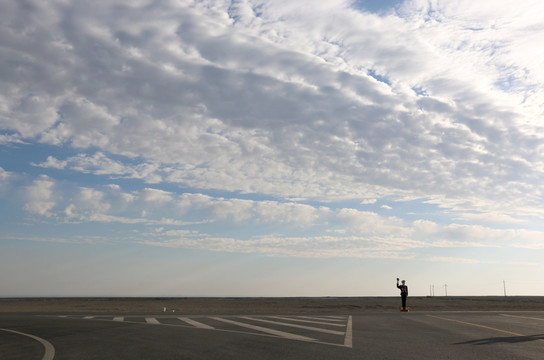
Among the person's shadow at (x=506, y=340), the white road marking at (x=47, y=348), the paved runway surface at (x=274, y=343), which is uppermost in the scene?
the person's shadow at (x=506, y=340)

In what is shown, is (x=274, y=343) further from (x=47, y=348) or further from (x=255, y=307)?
(x=255, y=307)

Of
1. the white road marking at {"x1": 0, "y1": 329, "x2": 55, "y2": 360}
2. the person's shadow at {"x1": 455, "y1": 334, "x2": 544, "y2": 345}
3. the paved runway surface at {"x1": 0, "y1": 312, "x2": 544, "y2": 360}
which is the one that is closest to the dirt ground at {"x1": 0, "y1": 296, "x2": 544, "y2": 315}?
the paved runway surface at {"x1": 0, "y1": 312, "x2": 544, "y2": 360}

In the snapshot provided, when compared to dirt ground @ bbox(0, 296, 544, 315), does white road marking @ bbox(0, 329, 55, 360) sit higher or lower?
higher

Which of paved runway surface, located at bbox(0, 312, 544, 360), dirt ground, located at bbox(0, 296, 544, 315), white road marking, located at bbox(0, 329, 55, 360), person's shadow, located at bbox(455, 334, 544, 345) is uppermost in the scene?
person's shadow, located at bbox(455, 334, 544, 345)

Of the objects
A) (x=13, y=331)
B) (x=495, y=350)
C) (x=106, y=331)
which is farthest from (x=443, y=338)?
(x=13, y=331)

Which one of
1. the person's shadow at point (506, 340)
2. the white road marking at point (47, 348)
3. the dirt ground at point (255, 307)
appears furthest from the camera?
the dirt ground at point (255, 307)

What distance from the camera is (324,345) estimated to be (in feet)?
42.3

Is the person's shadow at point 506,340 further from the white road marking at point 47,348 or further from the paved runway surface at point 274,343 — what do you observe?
the white road marking at point 47,348

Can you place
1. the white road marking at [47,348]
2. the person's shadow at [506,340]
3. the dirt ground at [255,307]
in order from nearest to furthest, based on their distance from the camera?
the white road marking at [47,348]
the person's shadow at [506,340]
the dirt ground at [255,307]

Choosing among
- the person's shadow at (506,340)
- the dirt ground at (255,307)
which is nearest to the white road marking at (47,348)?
the person's shadow at (506,340)

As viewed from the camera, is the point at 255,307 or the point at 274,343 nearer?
the point at 274,343

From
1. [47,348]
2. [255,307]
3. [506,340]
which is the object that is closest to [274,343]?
[47,348]

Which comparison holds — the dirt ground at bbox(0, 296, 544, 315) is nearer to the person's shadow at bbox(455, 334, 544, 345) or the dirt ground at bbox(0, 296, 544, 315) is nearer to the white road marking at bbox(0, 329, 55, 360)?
the white road marking at bbox(0, 329, 55, 360)

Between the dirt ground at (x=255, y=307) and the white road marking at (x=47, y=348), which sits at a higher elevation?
the white road marking at (x=47, y=348)
